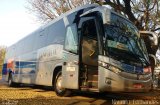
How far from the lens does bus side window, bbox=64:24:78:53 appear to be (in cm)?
1191

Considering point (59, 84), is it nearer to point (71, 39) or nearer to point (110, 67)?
point (71, 39)

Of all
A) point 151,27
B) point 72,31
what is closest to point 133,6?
point 151,27

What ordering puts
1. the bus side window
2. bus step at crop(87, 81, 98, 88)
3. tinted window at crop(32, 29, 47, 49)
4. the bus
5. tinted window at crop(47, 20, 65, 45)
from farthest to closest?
tinted window at crop(32, 29, 47, 49)
tinted window at crop(47, 20, 65, 45)
the bus side window
bus step at crop(87, 81, 98, 88)
the bus

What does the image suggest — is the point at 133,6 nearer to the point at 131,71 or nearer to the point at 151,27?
the point at 151,27

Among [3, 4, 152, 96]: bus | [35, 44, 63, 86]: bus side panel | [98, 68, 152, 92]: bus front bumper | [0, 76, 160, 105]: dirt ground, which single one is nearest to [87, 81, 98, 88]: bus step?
[3, 4, 152, 96]: bus

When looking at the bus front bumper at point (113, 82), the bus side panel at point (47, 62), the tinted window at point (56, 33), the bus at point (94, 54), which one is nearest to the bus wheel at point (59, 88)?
the bus at point (94, 54)

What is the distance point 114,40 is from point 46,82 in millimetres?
4972

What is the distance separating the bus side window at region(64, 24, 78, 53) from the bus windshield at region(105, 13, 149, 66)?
1.69 m

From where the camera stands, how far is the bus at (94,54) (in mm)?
10242

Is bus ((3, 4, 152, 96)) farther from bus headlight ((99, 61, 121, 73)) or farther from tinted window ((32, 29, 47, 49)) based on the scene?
tinted window ((32, 29, 47, 49))

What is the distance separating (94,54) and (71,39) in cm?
116

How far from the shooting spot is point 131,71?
10.5 meters

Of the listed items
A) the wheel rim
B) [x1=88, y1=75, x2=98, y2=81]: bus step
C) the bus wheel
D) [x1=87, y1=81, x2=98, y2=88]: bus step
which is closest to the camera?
[x1=87, y1=81, x2=98, y2=88]: bus step

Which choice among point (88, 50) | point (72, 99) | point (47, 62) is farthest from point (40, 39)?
point (72, 99)
